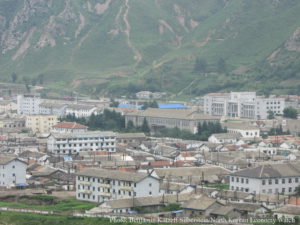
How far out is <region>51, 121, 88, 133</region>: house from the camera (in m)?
74.4

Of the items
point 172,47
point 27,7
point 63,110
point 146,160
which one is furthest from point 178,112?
point 27,7

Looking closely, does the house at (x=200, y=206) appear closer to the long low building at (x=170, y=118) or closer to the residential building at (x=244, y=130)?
the residential building at (x=244, y=130)

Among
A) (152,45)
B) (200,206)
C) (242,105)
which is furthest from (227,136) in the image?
(152,45)

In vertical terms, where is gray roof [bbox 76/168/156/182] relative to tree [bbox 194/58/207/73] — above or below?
below

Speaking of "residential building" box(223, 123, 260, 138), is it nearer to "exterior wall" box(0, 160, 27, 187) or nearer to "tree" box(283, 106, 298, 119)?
"tree" box(283, 106, 298, 119)

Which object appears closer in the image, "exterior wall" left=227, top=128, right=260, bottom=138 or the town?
the town

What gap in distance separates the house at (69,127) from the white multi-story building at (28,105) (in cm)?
1917

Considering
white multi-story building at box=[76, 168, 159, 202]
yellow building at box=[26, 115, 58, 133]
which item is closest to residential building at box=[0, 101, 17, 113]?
yellow building at box=[26, 115, 58, 133]

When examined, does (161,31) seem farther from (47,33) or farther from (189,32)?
(47,33)

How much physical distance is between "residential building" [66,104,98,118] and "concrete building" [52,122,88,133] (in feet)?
41.7

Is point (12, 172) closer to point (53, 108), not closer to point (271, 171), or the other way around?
point (271, 171)

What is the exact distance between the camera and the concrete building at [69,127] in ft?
244

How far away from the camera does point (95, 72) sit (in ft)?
412

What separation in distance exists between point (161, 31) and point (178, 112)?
190 ft
